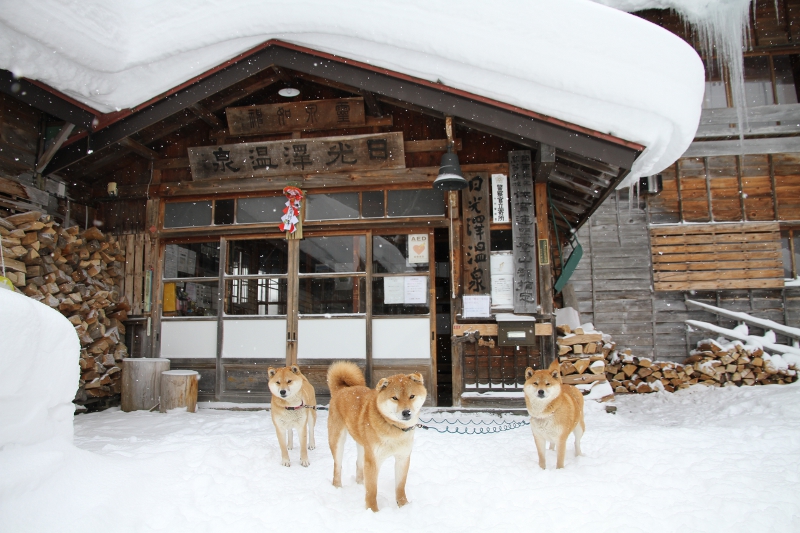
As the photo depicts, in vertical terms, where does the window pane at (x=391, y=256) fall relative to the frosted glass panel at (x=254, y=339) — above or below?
above

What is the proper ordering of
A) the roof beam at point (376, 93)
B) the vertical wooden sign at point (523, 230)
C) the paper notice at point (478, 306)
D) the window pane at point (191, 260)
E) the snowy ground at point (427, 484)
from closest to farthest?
the snowy ground at point (427, 484) → the roof beam at point (376, 93) → the vertical wooden sign at point (523, 230) → the paper notice at point (478, 306) → the window pane at point (191, 260)

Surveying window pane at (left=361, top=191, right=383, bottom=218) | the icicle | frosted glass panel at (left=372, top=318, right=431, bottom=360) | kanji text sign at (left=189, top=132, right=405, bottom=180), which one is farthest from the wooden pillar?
the icicle

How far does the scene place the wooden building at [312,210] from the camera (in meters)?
6.87

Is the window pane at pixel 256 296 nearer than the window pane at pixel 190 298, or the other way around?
the window pane at pixel 256 296

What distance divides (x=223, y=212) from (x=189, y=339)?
7.17 feet

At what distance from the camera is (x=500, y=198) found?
23.7 ft

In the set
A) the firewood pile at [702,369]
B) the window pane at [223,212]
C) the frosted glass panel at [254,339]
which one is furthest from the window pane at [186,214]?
the firewood pile at [702,369]

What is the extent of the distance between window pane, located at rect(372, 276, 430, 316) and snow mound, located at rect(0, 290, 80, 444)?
174 inches

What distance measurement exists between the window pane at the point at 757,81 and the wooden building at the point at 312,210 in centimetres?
737

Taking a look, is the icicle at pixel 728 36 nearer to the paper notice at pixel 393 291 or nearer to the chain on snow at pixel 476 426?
the paper notice at pixel 393 291

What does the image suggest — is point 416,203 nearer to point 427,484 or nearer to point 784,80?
point 427,484

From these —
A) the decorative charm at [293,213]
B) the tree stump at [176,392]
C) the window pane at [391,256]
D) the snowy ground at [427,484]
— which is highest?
the decorative charm at [293,213]

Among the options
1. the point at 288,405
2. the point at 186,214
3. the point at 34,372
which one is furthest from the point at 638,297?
the point at 34,372

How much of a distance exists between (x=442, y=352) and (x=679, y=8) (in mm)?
10352
